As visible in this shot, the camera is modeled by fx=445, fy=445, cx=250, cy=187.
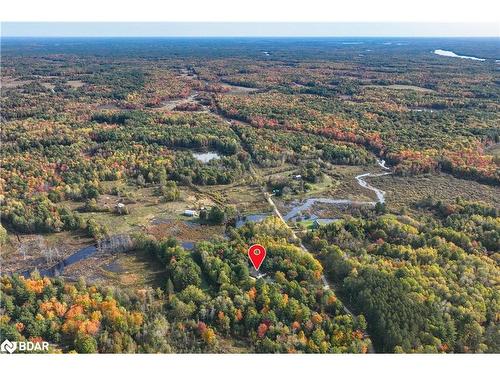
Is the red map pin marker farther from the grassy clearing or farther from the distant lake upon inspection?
the distant lake

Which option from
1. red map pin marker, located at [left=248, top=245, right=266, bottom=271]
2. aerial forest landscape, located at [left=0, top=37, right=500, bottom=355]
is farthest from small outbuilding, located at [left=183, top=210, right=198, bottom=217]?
red map pin marker, located at [left=248, top=245, right=266, bottom=271]

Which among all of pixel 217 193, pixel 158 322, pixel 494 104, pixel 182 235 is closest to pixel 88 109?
pixel 217 193

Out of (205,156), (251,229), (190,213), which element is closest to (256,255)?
(251,229)

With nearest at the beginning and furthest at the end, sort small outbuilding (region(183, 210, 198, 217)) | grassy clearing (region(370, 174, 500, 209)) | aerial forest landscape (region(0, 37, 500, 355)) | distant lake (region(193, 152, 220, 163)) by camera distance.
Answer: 1. aerial forest landscape (region(0, 37, 500, 355))
2. small outbuilding (region(183, 210, 198, 217))
3. grassy clearing (region(370, 174, 500, 209))
4. distant lake (region(193, 152, 220, 163))

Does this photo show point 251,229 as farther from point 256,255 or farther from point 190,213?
point 190,213

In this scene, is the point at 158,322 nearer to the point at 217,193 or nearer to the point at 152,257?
the point at 152,257
